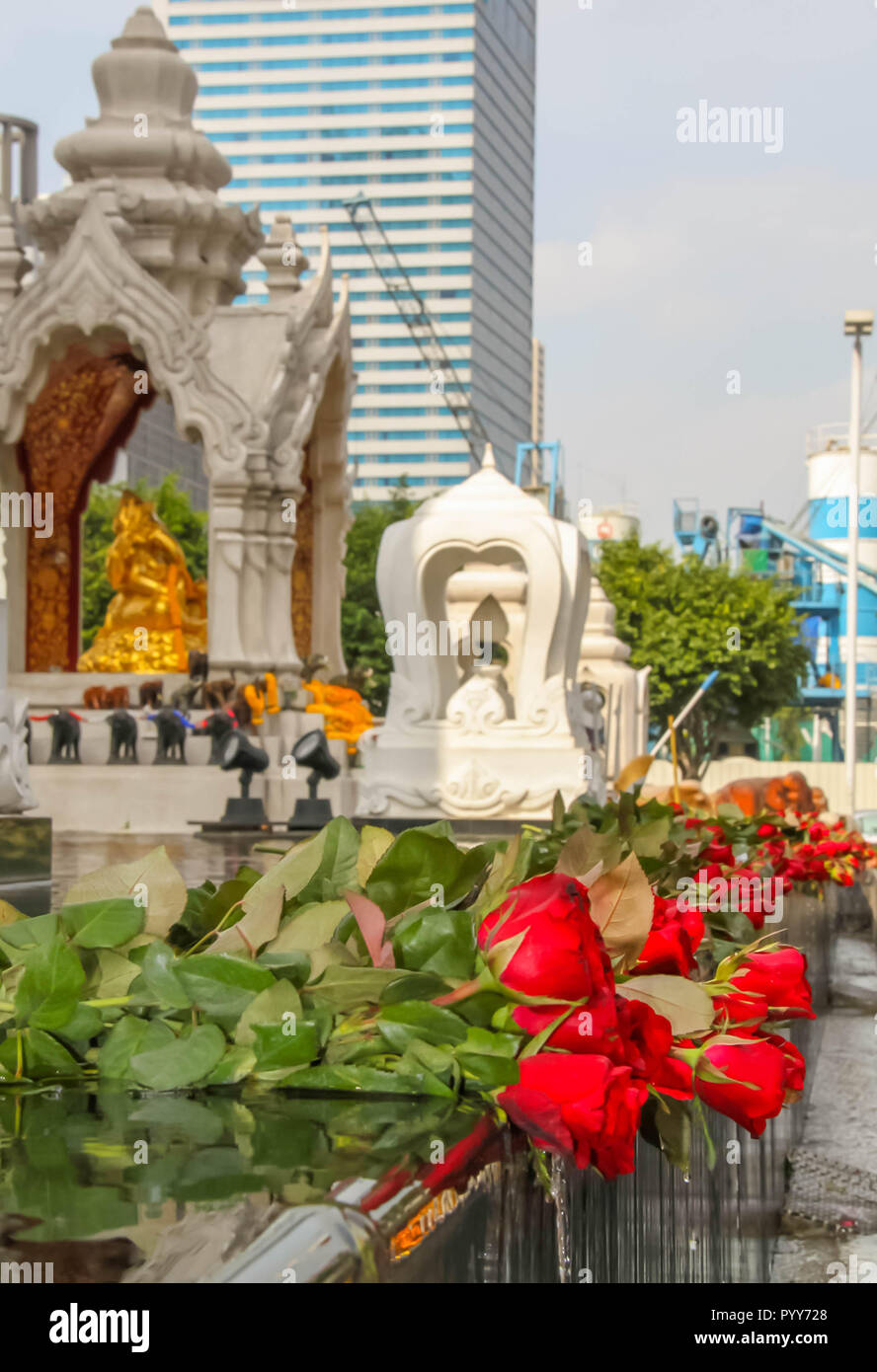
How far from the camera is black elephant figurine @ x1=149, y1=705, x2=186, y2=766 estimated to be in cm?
1923

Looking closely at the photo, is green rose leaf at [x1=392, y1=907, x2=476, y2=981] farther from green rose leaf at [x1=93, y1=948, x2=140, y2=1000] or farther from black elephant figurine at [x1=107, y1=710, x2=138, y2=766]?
black elephant figurine at [x1=107, y1=710, x2=138, y2=766]

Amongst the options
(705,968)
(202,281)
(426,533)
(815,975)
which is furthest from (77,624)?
(705,968)

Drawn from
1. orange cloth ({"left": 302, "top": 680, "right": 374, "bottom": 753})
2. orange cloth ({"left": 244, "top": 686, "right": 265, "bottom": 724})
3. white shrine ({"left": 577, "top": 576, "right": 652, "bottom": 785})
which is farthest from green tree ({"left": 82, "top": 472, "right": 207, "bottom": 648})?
white shrine ({"left": 577, "top": 576, "right": 652, "bottom": 785})

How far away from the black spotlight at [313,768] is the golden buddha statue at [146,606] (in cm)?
1075

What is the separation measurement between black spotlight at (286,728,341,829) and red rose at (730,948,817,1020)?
12.6 metres

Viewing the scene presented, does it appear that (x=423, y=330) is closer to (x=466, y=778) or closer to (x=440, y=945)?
(x=466, y=778)

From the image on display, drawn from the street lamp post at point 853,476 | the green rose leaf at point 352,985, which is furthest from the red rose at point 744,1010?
the street lamp post at point 853,476

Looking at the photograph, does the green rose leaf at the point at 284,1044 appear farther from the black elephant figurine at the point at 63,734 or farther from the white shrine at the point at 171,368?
the white shrine at the point at 171,368

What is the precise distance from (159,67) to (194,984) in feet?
85.5

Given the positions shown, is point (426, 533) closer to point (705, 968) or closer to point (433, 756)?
point (433, 756)

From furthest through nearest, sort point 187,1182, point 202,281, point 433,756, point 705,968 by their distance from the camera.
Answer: point 202,281
point 433,756
point 705,968
point 187,1182

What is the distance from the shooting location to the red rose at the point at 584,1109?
1448 millimetres

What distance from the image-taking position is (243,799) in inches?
622
